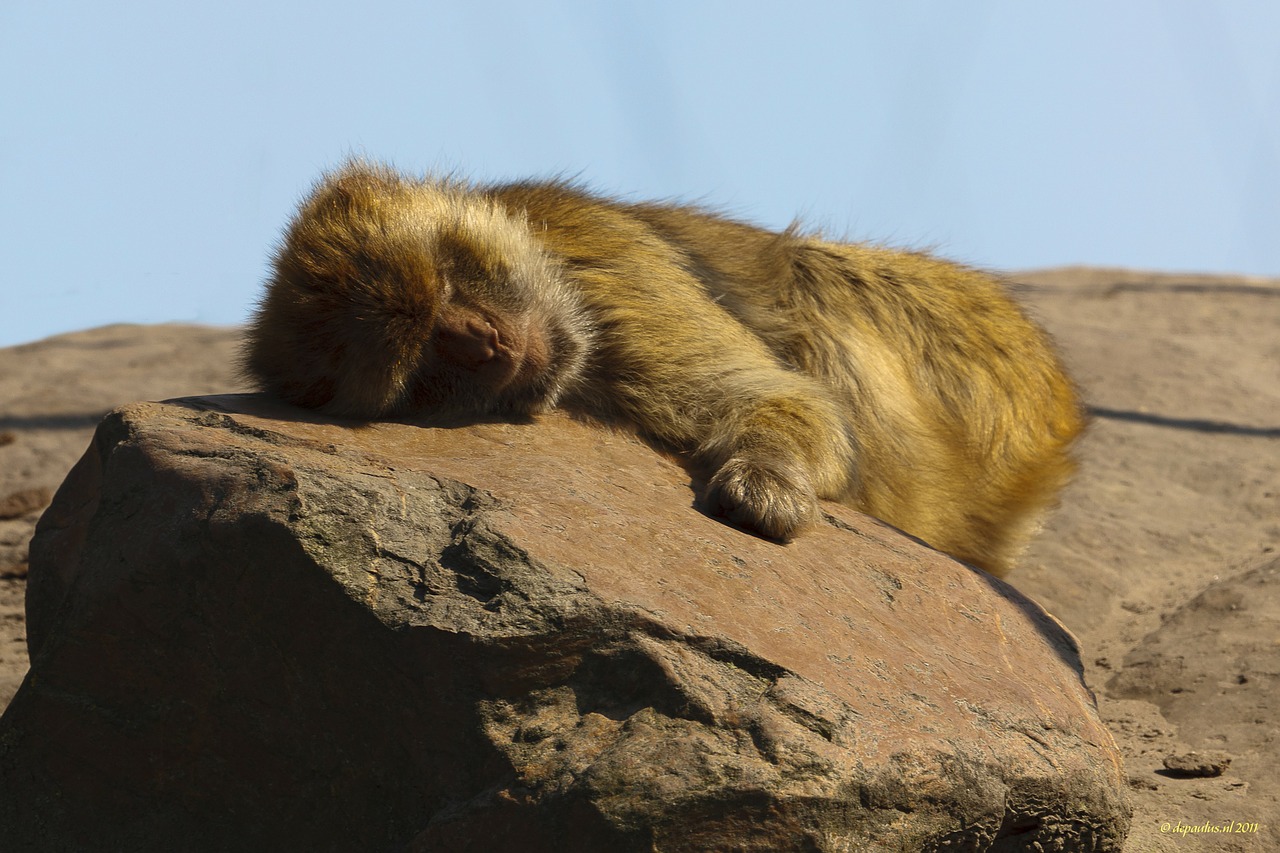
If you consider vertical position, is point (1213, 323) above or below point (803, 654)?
above

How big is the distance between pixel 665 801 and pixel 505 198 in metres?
2.28

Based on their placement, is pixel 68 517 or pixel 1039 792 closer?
pixel 1039 792

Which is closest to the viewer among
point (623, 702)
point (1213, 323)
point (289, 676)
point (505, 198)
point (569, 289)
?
point (623, 702)

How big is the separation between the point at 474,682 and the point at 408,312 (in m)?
1.18

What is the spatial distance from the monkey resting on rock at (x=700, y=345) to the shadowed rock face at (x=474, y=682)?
1.25 feet

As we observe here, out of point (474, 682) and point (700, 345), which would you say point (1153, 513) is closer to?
point (700, 345)

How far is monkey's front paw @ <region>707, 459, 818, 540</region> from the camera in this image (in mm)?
3066

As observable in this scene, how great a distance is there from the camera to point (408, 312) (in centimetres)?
314

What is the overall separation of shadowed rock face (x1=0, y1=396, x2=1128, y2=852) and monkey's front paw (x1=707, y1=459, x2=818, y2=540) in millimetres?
135

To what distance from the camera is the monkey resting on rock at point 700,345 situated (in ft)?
10.5

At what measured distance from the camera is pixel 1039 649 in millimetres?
3062

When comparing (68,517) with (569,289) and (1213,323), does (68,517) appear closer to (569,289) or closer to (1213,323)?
(569,289)

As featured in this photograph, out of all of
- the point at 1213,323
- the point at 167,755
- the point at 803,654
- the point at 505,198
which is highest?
the point at 1213,323

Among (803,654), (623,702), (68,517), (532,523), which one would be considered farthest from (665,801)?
(68,517)
